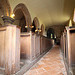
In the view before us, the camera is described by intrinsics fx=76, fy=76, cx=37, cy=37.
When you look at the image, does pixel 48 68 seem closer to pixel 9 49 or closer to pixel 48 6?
pixel 9 49

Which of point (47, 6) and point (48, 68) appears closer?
point (48, 68)

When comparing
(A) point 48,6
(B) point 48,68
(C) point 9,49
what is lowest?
(B) point 48,68

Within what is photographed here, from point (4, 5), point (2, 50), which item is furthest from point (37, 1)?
point (2, 50)

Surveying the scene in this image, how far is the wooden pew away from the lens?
1.69 m

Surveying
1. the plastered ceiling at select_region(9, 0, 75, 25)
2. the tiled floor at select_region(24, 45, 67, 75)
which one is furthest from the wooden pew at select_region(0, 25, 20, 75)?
the plastered ceiling at select_region(9, 0, 75, 25)

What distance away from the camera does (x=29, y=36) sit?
111 inches

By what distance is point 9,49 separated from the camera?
171cm

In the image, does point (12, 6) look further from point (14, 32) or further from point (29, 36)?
point (14, 32)

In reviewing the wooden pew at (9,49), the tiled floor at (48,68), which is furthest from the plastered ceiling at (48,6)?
the tiled floor at (48,68)

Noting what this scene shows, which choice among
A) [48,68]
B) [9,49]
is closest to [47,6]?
[48,68]

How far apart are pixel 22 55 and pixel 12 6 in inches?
175

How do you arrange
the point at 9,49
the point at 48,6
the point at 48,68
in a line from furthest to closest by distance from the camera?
the point at 48,6 → the point at 48,68 → the point at 9,49

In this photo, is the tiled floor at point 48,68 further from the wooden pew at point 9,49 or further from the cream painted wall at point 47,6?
the cream painted wall at point 47,6

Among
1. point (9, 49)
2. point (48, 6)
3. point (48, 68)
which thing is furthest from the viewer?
point (48, 6)
